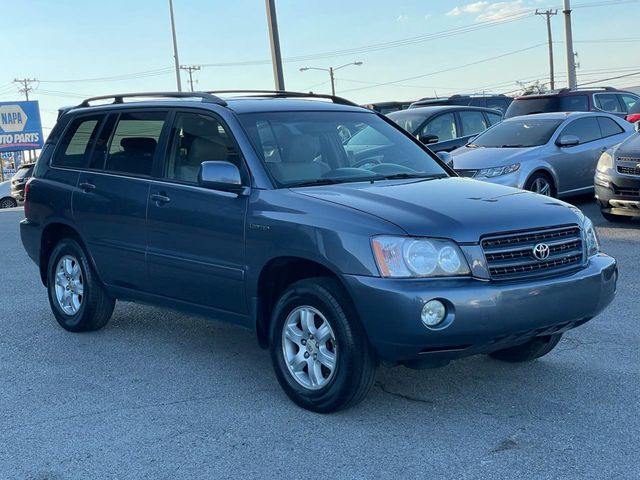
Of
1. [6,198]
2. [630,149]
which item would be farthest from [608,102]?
[6,198]

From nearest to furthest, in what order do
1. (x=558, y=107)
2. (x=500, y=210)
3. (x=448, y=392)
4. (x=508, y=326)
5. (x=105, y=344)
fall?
1. (x=508, y=326)
2. (x=500, y=210)
3. (x=448, y=392)
4. (x=105, y=344)
5. (x=558, y=107)

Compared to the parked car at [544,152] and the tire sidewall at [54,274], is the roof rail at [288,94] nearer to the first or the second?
the tire sidewall at [54,274]

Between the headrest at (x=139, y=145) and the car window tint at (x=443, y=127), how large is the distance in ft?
30.8

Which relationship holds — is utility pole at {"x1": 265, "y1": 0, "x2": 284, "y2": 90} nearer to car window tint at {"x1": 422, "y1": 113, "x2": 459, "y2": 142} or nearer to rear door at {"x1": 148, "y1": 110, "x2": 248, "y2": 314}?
car window tint at {"x1": 422, "y1": 113, "x2": 459, "y2": 142}

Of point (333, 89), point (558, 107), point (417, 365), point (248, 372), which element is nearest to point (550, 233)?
point (417, 365)

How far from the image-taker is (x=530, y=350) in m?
5.53

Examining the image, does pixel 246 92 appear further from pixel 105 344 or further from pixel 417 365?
pixel 417 365

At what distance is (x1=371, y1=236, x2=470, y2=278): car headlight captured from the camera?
439 cm

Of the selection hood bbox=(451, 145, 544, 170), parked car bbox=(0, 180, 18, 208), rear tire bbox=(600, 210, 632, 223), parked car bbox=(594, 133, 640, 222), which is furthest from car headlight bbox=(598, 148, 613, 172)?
parked car bbox=(0, 180, 18, 208)

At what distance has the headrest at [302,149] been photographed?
18.0 ft

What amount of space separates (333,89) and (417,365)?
76.7 metres

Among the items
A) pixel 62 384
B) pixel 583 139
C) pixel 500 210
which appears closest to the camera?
pixel 500 210

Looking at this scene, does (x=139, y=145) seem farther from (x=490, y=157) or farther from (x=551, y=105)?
(x=551, y=105)

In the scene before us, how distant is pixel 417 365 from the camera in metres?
4.57
